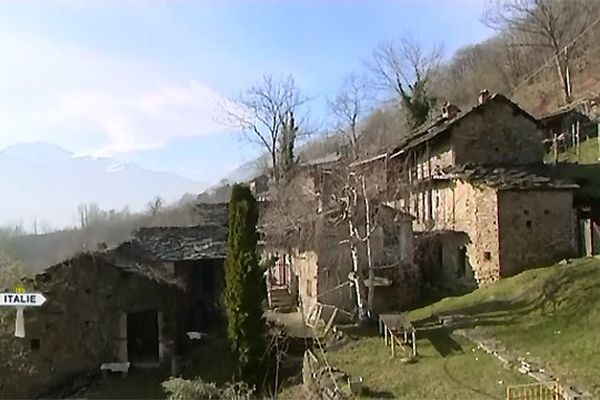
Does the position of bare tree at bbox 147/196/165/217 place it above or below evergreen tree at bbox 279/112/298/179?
below

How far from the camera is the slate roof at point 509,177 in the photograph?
22.9 meters

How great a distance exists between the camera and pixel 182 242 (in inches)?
1024

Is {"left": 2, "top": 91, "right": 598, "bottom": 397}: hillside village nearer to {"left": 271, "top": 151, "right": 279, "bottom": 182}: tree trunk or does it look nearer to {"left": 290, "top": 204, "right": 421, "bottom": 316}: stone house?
{"left": 290, "top": 204, "right": 421, "bottom": 316}: stone house

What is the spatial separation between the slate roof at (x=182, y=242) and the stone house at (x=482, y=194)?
7.11 metres

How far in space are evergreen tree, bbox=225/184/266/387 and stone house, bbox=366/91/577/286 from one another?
20.8 ft

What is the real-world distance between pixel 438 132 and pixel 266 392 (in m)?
12.4

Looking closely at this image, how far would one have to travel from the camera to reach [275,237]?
25.3 meters

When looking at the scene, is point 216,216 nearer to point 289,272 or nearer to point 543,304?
point 289,272

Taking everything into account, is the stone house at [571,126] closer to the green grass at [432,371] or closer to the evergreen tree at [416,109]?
the evergreen tree at [416,109]

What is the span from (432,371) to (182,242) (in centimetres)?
1269

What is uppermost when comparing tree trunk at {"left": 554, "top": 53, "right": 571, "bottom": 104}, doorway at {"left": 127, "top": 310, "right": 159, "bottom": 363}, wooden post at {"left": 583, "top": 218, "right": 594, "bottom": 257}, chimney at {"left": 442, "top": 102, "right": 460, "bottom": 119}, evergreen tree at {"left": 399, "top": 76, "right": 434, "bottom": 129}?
tree trunk at {"left": 554, "top": 53, "right": 571, "bottom": 104}

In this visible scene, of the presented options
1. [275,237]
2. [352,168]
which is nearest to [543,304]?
[352,168]

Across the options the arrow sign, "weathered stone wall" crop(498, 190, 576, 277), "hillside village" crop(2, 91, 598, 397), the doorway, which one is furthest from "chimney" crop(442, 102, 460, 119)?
the arrow sign

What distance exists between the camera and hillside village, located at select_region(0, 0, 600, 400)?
18.1 meters
